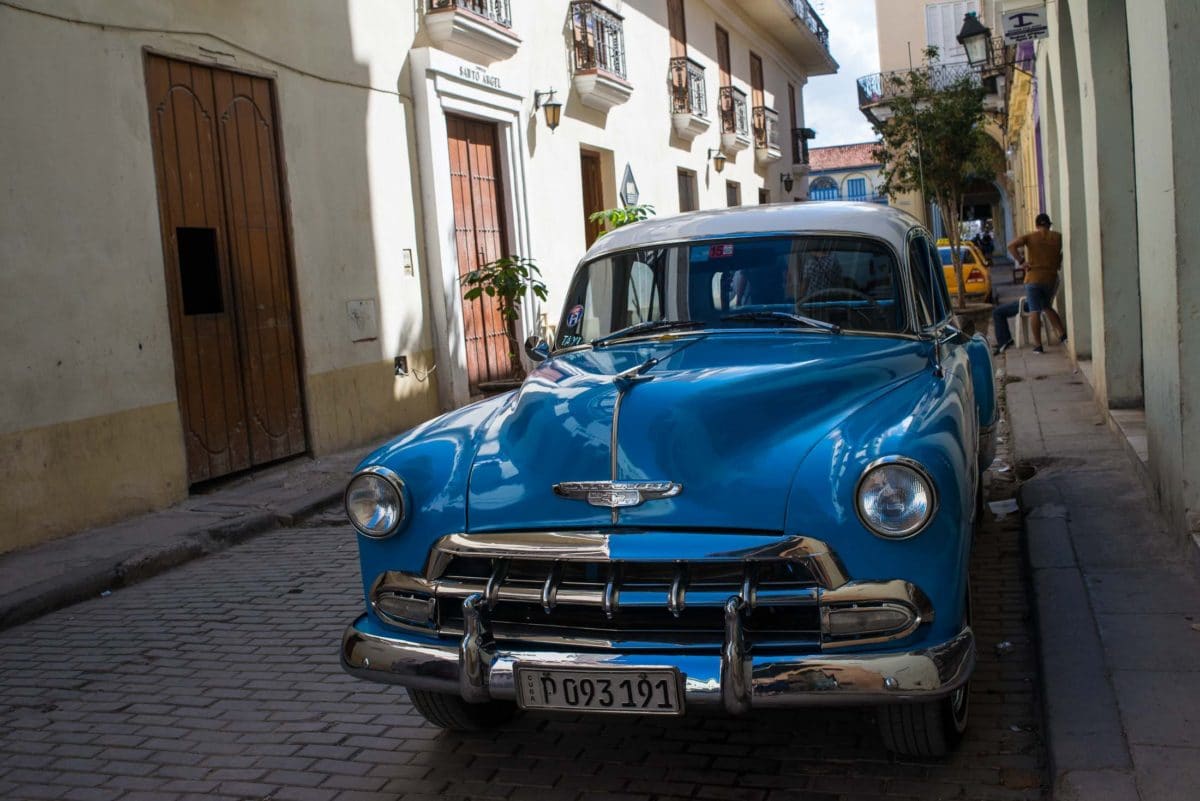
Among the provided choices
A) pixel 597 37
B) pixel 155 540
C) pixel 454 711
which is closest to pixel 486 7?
pixel 597 37

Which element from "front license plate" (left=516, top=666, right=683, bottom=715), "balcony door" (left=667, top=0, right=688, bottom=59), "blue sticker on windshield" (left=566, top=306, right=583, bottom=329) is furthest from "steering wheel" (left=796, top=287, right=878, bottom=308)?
"balcony door" (left=667, top=0, right=688, bottom=59)

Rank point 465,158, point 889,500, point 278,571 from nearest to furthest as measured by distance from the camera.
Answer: point 889,500 → point 278,571 → point 465,158

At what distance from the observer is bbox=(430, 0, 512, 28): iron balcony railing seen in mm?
12234

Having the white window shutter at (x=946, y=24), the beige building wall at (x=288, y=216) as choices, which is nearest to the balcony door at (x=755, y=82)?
the beige building wall at (x=288, y=216)

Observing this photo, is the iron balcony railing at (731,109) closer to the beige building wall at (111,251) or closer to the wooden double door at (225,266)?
the beige building wall at (111,251)

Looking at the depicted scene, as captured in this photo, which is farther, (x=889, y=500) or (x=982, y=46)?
(x=982, y=46)

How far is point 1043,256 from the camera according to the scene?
13297mm

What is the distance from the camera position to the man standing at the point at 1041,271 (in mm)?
13211

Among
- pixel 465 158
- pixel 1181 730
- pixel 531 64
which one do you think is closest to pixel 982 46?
pixel 531 64

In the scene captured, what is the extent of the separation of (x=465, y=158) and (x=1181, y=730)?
1117 cm

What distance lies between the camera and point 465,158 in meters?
13.5

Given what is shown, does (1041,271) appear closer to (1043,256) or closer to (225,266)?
(1043,256)

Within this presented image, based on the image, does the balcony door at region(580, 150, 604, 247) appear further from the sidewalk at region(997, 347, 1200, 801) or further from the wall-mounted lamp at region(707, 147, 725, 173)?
the sidewalk at region(997, 347, 1200, 801)

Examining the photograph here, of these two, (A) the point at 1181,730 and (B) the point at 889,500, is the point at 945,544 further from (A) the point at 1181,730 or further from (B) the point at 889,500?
(A) the point at 1181,730
